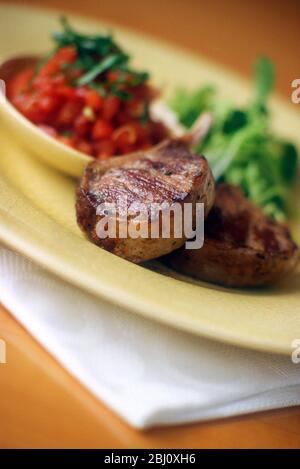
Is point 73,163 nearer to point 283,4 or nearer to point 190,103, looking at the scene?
point 190,103

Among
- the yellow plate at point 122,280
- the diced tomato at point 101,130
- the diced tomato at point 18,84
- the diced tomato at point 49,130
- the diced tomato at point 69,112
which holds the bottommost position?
the yellow plate at point 122,280

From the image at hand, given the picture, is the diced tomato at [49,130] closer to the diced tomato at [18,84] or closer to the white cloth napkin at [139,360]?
the diced tomato at [18,84]

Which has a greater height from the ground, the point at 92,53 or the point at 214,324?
the point at 92,53

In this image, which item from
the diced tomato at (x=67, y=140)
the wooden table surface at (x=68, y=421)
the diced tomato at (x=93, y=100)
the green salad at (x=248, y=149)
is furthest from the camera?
the green salad at (x=248, y=149)

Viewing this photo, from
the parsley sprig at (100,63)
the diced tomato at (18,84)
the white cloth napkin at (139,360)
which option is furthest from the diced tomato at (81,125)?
the white cloth napkin at (139,360)

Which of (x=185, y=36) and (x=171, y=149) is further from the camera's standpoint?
(x=185, y=36)

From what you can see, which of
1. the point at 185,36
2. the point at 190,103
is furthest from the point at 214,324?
the point at 185,36

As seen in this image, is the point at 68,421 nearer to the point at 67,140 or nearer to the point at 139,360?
Result: the point at 139,360

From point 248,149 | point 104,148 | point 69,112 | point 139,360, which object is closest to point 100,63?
point 69,112
